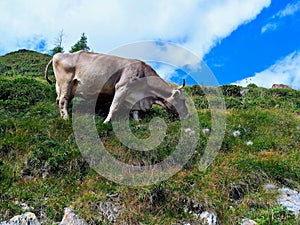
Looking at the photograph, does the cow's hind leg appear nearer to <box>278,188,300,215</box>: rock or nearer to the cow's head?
the cow's head

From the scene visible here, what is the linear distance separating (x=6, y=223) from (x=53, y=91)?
30.2 feet

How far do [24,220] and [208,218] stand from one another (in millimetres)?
3393

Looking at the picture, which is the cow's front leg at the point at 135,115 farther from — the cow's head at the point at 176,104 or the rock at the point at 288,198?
the rock at the point at 288,198

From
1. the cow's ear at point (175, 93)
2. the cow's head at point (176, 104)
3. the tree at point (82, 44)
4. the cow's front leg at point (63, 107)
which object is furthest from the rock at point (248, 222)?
the tree at point (82, 44)

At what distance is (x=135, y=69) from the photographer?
498 inches

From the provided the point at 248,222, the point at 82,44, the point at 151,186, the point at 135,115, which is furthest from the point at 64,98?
the point at 82,44

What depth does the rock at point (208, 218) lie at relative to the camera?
22.5 ft

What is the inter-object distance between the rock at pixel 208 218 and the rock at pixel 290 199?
61.7 inches

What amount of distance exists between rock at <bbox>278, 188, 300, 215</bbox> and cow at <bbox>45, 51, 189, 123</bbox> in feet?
17.8

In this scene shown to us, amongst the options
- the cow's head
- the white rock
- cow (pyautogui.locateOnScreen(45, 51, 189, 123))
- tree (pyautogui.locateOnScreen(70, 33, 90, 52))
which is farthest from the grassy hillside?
tree (pyautogui.locateOnScreen(70, 33, 90, 52))

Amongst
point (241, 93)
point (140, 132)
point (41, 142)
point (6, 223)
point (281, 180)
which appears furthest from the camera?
point (241, 93)

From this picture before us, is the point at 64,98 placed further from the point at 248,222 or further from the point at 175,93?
the point at 248,222

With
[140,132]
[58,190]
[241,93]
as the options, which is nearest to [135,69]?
[140,132]

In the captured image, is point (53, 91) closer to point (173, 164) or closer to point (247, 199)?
point (173, 164)
